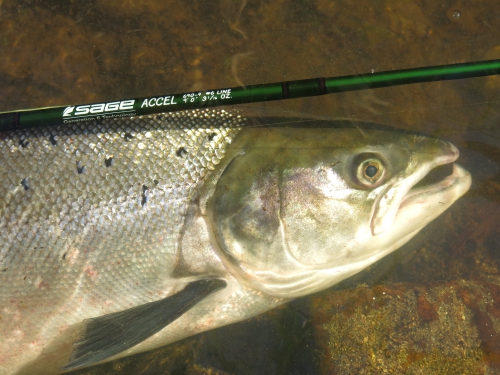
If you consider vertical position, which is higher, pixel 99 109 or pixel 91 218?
pixel 99 109

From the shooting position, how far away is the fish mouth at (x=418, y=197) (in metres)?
2.20

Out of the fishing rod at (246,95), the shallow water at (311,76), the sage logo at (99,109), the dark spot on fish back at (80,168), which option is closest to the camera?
the fishing rod at (246,95)

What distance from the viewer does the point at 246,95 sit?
2203mm

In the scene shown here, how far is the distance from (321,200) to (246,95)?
0.76m

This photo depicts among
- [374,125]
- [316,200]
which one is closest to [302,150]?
[316,200]

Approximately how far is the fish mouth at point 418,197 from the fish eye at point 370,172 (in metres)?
0.09

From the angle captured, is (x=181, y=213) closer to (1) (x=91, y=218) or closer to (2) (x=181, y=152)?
(2) (x=181, y=152)

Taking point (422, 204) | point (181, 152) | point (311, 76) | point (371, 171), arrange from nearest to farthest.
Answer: point (371, 171)
point (422, 204)
point (181, 152)
point (311, 76)

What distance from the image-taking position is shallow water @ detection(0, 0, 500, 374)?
112 inches

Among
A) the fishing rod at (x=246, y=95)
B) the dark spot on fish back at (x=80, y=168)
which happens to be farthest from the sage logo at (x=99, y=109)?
the dark spot on fish back at (x=80, y=168)

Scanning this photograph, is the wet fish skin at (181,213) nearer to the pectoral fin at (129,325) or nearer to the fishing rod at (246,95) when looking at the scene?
the pectoral fin at (129,325)

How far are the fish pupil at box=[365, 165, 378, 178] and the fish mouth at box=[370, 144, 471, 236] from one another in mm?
129

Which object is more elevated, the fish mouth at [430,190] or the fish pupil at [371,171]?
the fish pupil at [371,171]

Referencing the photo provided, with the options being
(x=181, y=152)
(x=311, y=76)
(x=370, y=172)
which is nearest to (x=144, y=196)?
(x=181, y=152)
